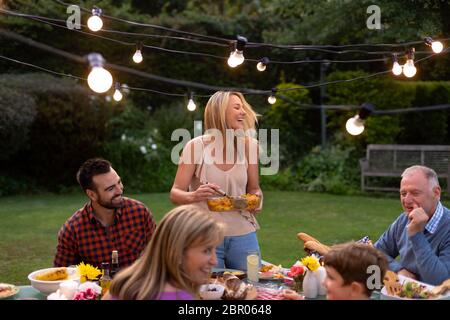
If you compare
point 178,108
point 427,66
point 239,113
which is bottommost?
point 239,113

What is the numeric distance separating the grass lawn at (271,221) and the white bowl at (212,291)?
3.54 metres

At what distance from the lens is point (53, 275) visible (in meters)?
3.07

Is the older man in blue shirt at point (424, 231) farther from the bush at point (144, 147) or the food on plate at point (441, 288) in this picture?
the bush at point (144, 147)

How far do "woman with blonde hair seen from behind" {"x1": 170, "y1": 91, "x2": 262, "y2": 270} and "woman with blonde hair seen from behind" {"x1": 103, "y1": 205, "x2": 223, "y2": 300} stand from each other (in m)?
1.23

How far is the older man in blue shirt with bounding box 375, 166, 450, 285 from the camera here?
3028 mm

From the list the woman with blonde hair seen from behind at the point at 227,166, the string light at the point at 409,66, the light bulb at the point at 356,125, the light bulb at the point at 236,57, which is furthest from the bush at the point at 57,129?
the light bulb at the point at 356,125

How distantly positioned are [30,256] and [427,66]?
8.81m

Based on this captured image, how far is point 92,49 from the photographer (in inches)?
500

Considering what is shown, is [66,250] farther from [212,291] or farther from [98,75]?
[98,75]

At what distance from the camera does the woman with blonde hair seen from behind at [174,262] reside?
229cm

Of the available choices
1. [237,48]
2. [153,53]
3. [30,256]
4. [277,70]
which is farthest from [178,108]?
[237,48]

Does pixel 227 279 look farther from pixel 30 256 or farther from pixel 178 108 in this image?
pixel 178 108

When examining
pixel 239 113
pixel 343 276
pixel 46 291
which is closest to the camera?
pixel 343 276
